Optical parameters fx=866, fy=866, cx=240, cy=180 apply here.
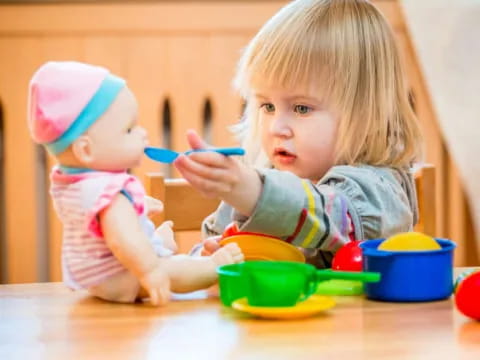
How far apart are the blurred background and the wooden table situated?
47.1 inches

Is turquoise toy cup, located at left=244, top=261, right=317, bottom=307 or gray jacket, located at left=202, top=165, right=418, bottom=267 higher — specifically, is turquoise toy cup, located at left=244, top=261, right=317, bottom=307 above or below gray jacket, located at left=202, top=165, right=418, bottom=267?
below

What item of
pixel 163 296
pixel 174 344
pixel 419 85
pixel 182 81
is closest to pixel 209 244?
pixel 163 296

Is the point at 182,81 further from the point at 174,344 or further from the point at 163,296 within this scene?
the point at 174,344

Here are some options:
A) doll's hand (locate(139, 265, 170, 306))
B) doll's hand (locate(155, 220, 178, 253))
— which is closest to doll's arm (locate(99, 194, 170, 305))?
doll's hand (locate(139, 265, 170, 306))

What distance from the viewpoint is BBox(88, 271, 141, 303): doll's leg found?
0.77 metres

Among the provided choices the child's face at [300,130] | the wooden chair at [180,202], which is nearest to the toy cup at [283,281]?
the child's face at [300,130]

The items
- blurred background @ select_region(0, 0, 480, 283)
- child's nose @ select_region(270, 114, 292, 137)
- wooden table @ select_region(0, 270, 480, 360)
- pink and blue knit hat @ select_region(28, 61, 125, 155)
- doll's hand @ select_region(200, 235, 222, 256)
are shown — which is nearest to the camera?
wooden table @ select_region(0, 270, 480, 360)

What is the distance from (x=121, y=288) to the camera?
776mm

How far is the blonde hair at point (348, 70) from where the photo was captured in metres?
1.04

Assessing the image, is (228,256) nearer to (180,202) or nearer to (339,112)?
(339,112)

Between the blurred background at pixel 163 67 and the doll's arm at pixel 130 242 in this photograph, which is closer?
the doll's arm at pixel 130 242

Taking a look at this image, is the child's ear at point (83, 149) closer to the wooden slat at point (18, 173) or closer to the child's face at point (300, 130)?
the child's face at point (300, 130)

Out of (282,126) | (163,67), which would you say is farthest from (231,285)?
(163,67)

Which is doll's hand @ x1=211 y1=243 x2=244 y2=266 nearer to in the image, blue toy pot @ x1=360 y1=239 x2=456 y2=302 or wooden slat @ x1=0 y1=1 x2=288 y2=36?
blue toy pot @ x1=360 y1=239 x2=456 y2=302
